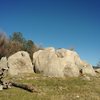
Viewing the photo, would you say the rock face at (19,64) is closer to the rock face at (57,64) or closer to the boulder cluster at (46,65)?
the boulder cluster at (46,65)

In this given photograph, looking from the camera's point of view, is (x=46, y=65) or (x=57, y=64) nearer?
(x=57, y=64)

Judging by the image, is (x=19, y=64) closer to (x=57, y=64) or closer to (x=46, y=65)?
(x=46, y=65)

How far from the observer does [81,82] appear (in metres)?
35.6

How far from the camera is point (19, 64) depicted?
143 ft

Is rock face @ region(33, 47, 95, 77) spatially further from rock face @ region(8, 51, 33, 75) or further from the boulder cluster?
rock face @ region(8, 51, 33, 75)

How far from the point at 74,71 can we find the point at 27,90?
17.8 metres

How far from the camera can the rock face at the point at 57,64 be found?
137 ft

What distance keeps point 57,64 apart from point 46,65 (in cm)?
194

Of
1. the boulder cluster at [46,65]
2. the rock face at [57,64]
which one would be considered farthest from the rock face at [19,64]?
the rock face at [57,64]

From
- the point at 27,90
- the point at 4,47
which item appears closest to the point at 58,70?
the point at 27,90

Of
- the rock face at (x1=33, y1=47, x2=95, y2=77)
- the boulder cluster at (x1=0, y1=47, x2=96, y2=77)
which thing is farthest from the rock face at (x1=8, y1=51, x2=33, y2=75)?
the rock face at (x1=33, y1=47, x2=95, y2=77)

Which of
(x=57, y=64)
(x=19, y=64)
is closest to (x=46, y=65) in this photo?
(x=57, y=64)

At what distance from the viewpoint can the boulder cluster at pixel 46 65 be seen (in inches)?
1647

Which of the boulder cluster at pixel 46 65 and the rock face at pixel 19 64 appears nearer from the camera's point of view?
the boulder cluster at pixel 46 65
